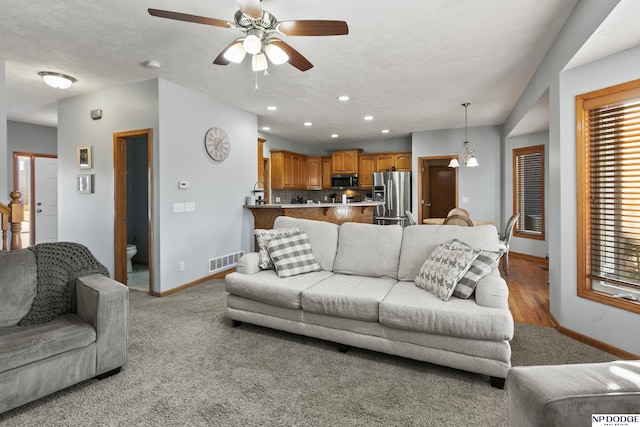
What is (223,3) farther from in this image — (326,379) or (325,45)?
(326,379)

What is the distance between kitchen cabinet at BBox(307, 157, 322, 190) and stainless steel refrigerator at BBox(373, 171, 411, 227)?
1638mm

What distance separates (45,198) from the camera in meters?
6.48

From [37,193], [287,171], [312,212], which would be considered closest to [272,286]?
[312,212]

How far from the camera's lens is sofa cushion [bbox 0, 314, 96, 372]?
5.63ft

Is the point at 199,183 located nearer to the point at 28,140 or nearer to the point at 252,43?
the point at 252,43

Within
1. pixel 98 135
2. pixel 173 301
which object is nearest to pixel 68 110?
pixel 98 135

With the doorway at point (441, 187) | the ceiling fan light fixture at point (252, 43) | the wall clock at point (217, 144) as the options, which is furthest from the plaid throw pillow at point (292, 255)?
the doorway at point (441, 187)

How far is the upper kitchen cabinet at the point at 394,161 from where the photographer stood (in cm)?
765

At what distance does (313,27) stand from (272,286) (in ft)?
6.41

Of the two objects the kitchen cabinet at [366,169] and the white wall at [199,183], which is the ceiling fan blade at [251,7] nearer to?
the white wall at [199,183]

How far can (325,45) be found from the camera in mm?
3053

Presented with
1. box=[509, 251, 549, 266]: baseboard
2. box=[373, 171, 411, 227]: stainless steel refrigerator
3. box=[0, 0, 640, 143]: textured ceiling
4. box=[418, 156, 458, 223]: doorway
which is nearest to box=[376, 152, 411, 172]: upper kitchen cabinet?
box=[373, 171, 411, 227]: stainless steel refrigerator

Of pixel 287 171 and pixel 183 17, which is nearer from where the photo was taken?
pixel 183 17

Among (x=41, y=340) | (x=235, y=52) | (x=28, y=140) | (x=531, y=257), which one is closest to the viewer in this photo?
(x=41, y=340)
